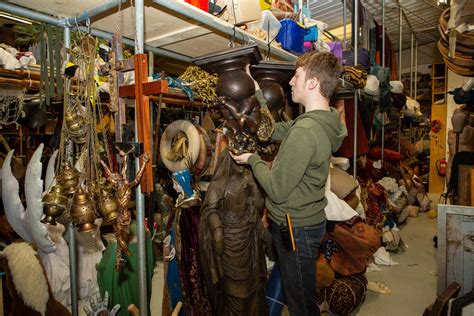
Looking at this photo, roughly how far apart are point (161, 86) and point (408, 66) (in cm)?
919

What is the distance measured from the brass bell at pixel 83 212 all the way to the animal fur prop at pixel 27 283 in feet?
3.28

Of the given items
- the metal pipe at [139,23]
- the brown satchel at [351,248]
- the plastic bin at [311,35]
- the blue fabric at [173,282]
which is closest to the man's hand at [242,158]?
the metal pipe at [139,23]

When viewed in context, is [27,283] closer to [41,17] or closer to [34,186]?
[34,186]

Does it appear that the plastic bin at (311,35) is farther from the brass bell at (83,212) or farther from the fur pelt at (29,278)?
the fur pelt at (29,278)

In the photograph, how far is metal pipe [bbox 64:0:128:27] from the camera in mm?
1267

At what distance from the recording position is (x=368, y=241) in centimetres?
269

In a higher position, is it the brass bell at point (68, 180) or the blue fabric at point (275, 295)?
the brass bell at point (68, 180)

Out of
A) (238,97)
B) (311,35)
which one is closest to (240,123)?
(238,97)

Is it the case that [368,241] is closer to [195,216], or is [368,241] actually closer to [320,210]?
[320,210]

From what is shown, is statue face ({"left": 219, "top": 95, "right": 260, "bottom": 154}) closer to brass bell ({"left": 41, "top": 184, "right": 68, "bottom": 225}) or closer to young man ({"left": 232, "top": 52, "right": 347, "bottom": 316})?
young man ({"left": 232, "top": 52, "right": 347, "bottom": 316})

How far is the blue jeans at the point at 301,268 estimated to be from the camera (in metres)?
1.54

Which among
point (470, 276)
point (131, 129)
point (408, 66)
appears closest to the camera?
point (131, 129)

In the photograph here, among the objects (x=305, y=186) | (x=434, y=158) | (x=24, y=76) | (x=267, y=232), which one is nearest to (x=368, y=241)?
(x=267, y=232)

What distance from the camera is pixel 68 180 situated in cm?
129
